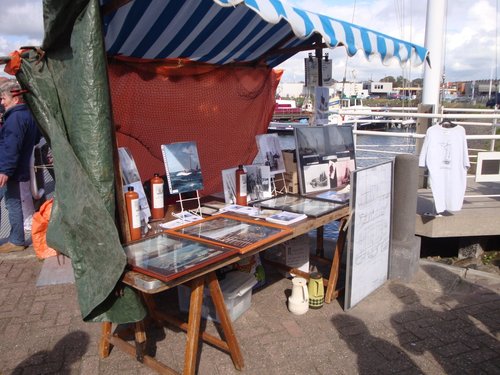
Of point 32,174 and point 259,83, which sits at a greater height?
point 259,83

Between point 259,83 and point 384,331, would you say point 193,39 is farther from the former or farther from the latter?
point 384,331

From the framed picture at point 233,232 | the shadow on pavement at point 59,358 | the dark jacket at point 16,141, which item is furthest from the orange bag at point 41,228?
the framed picture at point 233,232

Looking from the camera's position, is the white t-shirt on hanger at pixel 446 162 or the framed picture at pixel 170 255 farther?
the white t-shirt on hanger at pixel 446 162

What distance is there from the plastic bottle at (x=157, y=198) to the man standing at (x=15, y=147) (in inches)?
88.7

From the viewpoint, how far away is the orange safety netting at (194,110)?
3.91 meters

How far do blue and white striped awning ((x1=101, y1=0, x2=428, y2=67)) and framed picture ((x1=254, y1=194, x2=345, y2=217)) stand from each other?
4.43 feet

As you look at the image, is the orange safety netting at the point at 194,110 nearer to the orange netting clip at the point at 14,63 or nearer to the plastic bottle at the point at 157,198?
the plastic bottle at the point at 157,198

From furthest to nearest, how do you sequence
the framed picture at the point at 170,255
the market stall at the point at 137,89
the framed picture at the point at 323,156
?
1. the framed picture at the point at 323,156
2. the market stall at the point at 137,89
3. the framed picture at the point at 170,255

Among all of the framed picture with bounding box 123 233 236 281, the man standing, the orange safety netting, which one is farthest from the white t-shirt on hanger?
the man standing

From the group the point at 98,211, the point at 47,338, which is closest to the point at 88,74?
the point at 98,211

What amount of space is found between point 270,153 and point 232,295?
5.30ft

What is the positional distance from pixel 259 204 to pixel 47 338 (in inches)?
82.7

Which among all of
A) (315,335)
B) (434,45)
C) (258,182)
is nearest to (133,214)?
(258,182)

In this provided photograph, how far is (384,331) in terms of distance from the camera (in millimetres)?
3447
